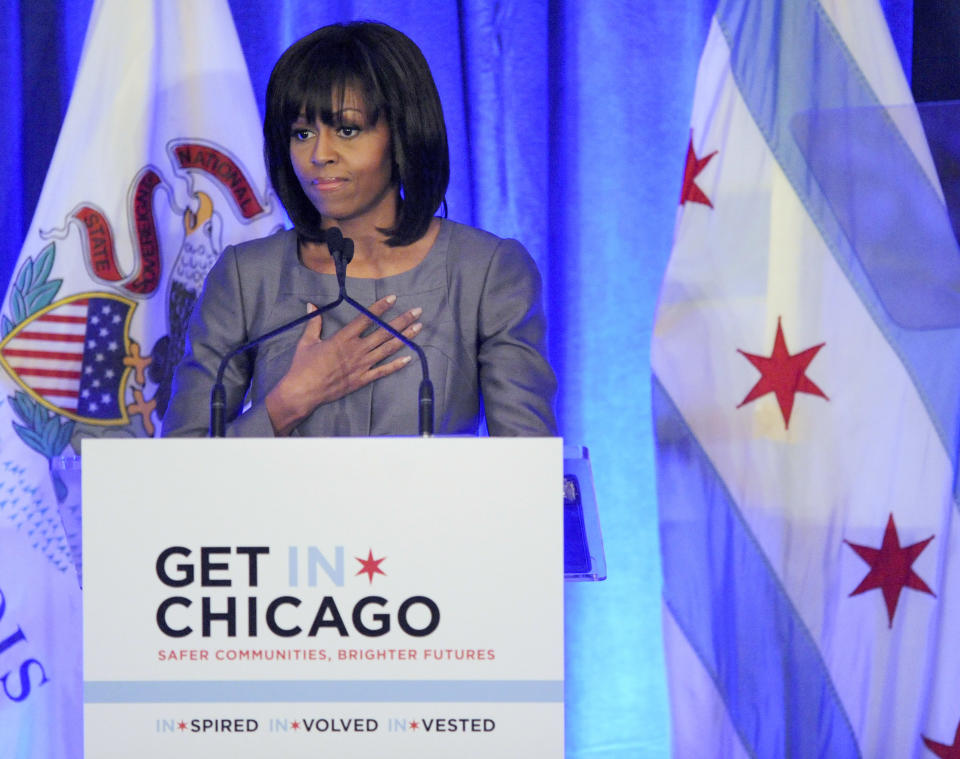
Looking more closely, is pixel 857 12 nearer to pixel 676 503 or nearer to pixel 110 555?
pixel 676 503

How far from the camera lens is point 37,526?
7.75 feet

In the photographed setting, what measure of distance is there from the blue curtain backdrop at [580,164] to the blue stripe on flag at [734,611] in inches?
8.9

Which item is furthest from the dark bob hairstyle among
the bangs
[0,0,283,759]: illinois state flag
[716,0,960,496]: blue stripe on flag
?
[716,0,960,496]: blue stripe on flag

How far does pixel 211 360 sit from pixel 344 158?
43 centimetres

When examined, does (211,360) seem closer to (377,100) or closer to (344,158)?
(344,158)

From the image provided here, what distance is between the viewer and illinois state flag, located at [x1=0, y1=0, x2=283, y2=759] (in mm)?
2363

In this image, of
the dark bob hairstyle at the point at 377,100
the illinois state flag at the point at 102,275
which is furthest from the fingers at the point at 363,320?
the illinois state flag at the point at 102,275

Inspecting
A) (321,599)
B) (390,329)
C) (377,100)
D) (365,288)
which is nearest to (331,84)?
(377,100)

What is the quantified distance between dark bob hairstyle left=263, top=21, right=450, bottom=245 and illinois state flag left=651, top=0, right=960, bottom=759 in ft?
2.13

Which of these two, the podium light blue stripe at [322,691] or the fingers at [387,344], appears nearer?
the podium light blue stripe at [322,691]

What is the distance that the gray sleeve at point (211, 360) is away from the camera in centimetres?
195

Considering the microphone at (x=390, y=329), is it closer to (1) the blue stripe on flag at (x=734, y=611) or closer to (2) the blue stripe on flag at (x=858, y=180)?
(1) the blue stripe on flag at (x=734, y=611)

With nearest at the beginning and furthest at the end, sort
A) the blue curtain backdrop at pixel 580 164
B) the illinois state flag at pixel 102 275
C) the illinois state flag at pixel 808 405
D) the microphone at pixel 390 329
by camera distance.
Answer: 1. the microphone at pixel 390 329
2. the illinois state flag at pixel 808 405
3. the illinois state flag at pixel 102 275
4. the blue curtain backdrop at pixel 580 164

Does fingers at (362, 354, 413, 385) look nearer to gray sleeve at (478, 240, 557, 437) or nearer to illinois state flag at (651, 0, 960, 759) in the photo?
gray sleeve at (478, 240, 557, 437)
